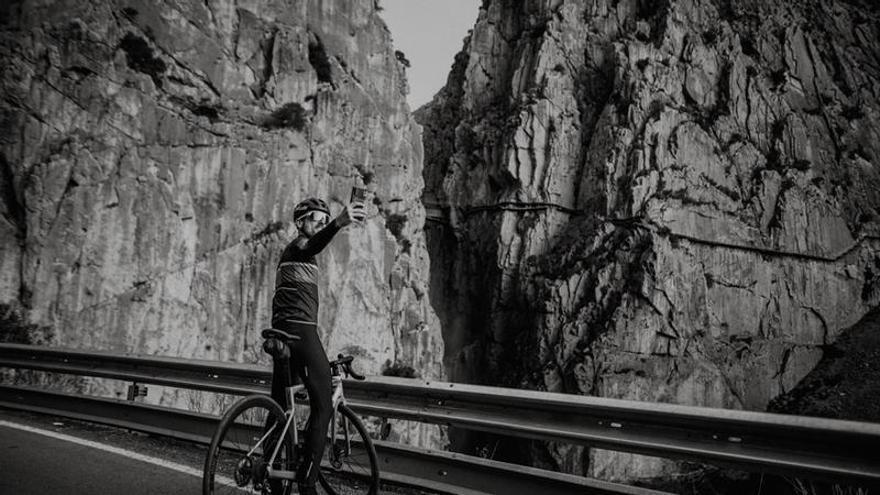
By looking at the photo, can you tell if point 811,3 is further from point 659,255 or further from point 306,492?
point 306,492

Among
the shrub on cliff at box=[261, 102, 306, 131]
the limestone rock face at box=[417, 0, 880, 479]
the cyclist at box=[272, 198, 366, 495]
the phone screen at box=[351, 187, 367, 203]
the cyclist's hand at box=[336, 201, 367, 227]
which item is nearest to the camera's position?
the phone screen at box=[351, 187, 367, 203]

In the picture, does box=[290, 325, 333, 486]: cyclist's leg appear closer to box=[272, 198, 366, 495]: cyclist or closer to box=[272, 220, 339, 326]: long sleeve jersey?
box=[272, 198, 366, 495]: cyclist

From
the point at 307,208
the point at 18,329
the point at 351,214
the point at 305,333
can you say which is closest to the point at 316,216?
the point at 307,208

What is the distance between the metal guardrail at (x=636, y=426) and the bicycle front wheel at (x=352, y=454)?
626mm

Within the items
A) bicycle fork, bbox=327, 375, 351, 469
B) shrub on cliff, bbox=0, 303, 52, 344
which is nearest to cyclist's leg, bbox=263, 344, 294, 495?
bicycle fork, bbox=327, 375, 351, 469

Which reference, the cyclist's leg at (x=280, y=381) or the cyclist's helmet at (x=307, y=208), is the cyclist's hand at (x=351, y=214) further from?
the cyclist's leg at (x=280, y=381)

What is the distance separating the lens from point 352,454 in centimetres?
488

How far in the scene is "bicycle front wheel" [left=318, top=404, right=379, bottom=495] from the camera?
455 centimetres

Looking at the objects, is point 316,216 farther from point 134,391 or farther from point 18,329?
point 18,329

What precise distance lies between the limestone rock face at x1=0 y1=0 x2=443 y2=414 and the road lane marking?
21.4 meters

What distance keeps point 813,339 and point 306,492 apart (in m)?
58.6

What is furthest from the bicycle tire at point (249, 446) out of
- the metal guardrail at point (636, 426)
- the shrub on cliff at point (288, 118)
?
the shrub on cliff at point (288, 118)

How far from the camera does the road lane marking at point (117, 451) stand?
5.58 metres

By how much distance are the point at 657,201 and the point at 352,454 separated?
168ft
